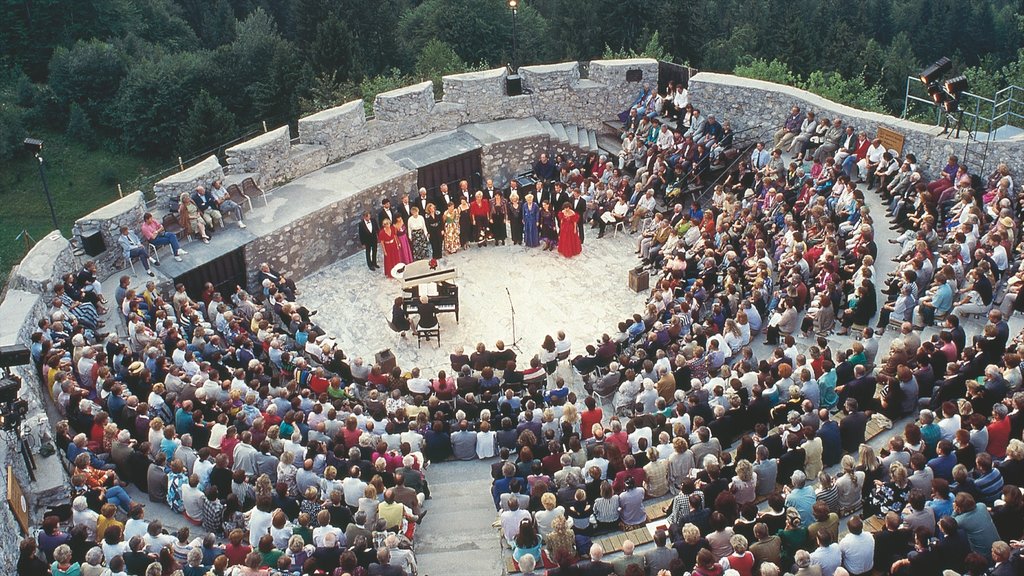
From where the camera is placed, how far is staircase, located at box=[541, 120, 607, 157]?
2617 centimetres

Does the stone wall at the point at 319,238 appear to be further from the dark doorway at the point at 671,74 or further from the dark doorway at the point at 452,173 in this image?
the dark doorway at the point at 671,74

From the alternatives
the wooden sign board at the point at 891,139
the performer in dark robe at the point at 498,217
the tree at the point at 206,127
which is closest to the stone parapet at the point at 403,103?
the performer in dark robe at the point at 498,217

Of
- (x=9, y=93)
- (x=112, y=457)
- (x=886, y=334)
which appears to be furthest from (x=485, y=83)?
(x=9, y=93)

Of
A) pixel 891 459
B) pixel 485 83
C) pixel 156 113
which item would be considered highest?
pixel 485 83

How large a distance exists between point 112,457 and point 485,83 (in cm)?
1515

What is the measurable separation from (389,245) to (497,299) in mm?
2927

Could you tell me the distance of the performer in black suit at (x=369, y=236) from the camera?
75.0 ft

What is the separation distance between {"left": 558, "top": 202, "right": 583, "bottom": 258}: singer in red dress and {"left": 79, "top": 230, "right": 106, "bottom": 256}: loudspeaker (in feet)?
32.8

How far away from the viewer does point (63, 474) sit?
46.3 ft

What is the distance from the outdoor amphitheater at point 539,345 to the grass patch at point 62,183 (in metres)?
17.9

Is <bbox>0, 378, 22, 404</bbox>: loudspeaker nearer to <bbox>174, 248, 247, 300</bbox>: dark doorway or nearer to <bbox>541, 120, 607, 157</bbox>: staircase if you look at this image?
<bbox>174, 248, 247, 300</bbox>: dark doorway

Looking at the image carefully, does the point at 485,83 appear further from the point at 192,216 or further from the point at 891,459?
the point at 891,459

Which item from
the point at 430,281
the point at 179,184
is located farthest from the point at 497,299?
the point at 179,184

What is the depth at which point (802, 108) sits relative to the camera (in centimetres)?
2342
